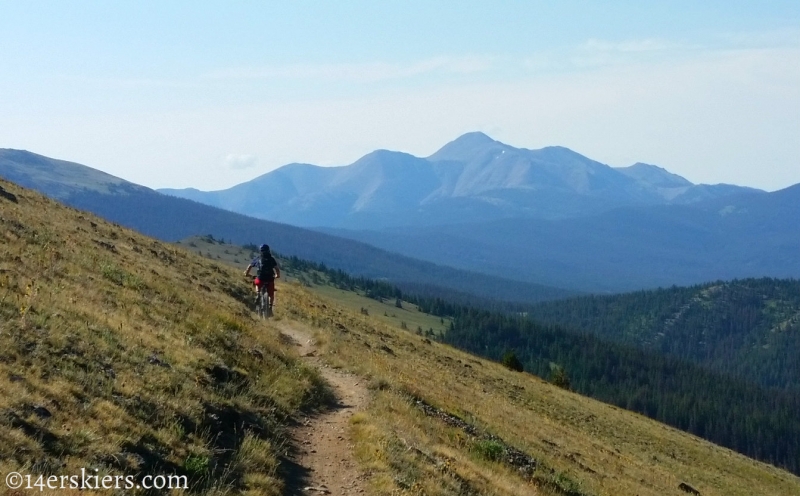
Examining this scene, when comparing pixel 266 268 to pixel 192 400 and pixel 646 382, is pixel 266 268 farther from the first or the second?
pixel 646 382

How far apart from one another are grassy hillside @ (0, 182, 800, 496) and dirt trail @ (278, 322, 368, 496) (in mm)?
272

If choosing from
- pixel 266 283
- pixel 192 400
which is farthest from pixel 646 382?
pixel 192 400

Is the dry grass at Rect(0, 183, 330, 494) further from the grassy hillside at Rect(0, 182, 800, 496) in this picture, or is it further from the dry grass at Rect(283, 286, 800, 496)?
the dry grass at Rect(283, 286, 800, 496)

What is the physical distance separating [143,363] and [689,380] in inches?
6870

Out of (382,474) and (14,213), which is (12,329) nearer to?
(382,474)

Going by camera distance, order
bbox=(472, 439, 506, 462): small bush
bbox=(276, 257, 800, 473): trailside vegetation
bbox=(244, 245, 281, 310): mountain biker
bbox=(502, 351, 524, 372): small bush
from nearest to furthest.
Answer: bbox=(472, 439, 506, 462): small bush
bbox=(244, 245, 281, 310): mountain biker
bbox=(502, 351, 524, 372): small bush
bbox=(276, 257, 800, 473): trailside vegetation

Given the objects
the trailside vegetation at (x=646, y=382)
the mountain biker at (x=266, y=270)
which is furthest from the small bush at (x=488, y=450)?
the trailside vegetation at (x=646, y=382)

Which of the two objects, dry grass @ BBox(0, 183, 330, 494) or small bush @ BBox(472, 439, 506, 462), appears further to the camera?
small bush @ BBox(472, 439, 506, 462)

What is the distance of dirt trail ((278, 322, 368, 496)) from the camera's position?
36.8 ft

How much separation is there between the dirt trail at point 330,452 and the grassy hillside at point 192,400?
27 centimetres

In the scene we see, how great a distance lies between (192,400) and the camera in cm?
1206

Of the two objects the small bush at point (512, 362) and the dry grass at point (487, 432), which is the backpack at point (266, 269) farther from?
the small bush at point (512, 362)

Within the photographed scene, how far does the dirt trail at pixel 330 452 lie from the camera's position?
11.2 m

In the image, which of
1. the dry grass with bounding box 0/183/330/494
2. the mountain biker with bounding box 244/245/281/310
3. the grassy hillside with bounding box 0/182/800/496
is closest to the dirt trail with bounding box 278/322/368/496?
the grassy hillside with bounding box 0/182/800/496
